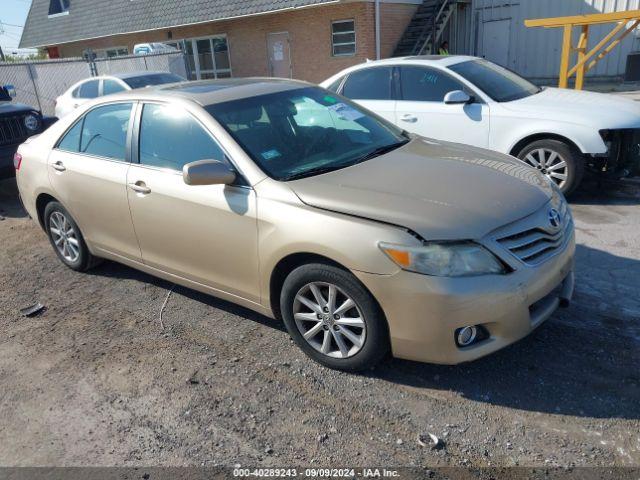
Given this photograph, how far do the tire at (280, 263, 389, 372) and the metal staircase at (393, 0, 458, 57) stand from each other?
15.2 metres

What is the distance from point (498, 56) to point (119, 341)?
668 inches

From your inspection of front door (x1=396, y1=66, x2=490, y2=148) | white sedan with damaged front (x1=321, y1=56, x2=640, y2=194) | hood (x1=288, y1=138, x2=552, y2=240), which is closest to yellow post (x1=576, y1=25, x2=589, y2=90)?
white sedan with damaged front (x1=321, y1=56, x2=640, y2=194)

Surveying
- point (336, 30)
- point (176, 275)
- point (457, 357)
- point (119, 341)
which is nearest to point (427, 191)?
point (457, 357)

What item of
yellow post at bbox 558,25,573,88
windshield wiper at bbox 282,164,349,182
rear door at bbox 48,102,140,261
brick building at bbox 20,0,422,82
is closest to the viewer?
windshield wiper at bbox 282,164,349,182

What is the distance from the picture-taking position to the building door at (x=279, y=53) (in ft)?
60.5

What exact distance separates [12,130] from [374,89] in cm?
573

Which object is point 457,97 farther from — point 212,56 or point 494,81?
point 212,56

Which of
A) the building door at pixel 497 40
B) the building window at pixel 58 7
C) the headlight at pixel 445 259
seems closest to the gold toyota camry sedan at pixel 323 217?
the headlight at pixel 445 259

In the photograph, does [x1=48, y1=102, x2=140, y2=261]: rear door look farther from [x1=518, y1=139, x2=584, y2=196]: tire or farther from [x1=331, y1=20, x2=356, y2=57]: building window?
[x1=331, y1=20, x2=356, y2=57]: building window

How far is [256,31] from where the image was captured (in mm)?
19141

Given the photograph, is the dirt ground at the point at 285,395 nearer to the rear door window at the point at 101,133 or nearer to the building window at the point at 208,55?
the rear door window at the point at 101,133

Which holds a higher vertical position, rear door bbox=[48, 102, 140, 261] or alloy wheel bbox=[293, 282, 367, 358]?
rear door bbox=[48, 102, 140, 261]

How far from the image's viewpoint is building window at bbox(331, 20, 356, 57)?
54.8 ft

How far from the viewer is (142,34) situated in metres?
23.2
